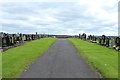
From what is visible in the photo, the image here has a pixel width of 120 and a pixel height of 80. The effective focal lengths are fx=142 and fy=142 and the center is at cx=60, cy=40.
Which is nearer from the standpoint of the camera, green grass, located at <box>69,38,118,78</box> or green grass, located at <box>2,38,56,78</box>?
green grass, located at <box>2,38,56,78</box>

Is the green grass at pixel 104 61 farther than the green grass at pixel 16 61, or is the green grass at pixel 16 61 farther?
the green grass at pixel 104 61

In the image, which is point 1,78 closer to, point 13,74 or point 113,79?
→ point 13,74

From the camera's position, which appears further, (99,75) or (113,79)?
(99,75)

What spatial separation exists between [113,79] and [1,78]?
17.1ft

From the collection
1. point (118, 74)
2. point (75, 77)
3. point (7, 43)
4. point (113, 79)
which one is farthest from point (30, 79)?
point (7, 43)

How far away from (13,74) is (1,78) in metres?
0.58

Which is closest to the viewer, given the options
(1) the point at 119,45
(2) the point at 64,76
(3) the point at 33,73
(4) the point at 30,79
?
(4) the point at 30,79

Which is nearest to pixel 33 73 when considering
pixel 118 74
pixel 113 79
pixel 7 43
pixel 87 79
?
pixel 87 79

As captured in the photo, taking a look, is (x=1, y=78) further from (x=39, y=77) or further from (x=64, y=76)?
(x=64, y=76)

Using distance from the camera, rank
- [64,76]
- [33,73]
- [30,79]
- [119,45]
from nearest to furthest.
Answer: [30,79] < [64,76] < [33,73] < [119,45]

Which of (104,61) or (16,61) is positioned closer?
(16,61)

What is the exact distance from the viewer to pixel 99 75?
7.02 meters

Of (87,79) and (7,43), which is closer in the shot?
(87,79)

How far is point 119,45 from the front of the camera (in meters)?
19.0
